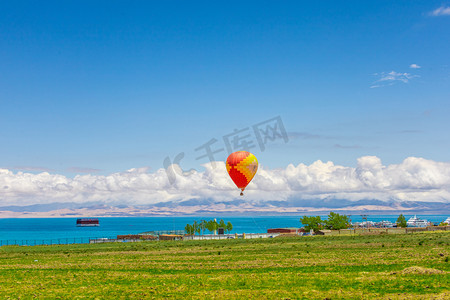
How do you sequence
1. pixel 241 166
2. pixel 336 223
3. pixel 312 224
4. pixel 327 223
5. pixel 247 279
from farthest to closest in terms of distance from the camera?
pixel 327 223
pixel 336 223
pixel 312 224
pixel 241 166
pixel 247 279

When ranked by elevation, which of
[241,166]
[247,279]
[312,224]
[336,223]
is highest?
[241,166]

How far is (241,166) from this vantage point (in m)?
70.4

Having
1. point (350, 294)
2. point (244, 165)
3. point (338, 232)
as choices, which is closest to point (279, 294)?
point (350, 294)

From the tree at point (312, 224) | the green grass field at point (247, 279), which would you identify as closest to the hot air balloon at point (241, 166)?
the green grass field at point (247, 279)

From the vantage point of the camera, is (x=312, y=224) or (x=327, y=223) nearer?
(x=312, y=224)

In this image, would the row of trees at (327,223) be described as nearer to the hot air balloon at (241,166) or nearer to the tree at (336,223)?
the tree at (336,223)

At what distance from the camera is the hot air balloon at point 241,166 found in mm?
70438

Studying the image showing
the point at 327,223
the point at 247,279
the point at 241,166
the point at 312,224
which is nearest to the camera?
the point at 247,279

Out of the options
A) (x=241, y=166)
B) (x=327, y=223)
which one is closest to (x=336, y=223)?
(x=327, y=223)

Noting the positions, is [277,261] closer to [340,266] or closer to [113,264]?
[340,266]

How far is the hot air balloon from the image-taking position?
7044 centimetres

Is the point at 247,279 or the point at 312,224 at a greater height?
the point at 247,279

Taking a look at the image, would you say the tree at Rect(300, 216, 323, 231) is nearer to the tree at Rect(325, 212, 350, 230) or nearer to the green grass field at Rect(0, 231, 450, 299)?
the tree at Rect(325, 212, 350, 230)

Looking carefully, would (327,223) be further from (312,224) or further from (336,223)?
(312,224)
